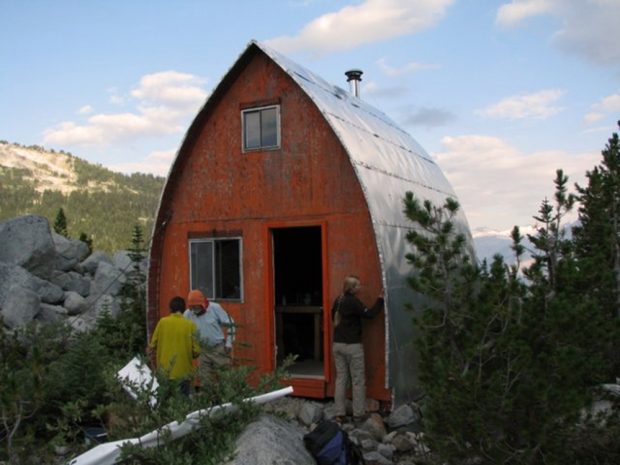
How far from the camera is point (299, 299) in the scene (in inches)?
451

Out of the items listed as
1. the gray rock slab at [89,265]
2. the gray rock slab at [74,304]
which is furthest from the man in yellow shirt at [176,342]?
the gray rock slab at [89,265]

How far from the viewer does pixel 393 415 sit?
8.28 meters

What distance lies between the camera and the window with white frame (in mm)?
9875

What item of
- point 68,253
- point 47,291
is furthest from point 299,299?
point 68,253

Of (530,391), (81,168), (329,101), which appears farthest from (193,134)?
(81,168)

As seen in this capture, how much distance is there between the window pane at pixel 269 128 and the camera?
9695 mm

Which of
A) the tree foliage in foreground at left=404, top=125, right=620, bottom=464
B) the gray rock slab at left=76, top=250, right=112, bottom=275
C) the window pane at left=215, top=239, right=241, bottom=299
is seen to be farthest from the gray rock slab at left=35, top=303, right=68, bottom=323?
the tree foliage in foreground at left=404, top=125, right=620, bottom=464

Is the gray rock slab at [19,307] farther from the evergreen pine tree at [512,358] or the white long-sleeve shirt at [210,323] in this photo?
the evergreen pine tree at [512,358]

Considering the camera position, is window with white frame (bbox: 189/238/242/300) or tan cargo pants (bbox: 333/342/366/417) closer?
tan cargo pants (bbox: 333/342/366/417)

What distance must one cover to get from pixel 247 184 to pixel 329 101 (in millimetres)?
1727

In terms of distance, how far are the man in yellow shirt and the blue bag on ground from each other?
168 cm

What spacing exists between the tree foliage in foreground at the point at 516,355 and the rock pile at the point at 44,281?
9.16m

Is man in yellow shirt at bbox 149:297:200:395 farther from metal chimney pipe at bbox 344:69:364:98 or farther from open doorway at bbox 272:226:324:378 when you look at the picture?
metal chimney pipe at bbox 344:69:364:98

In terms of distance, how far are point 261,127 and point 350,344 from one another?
11.8 ft
